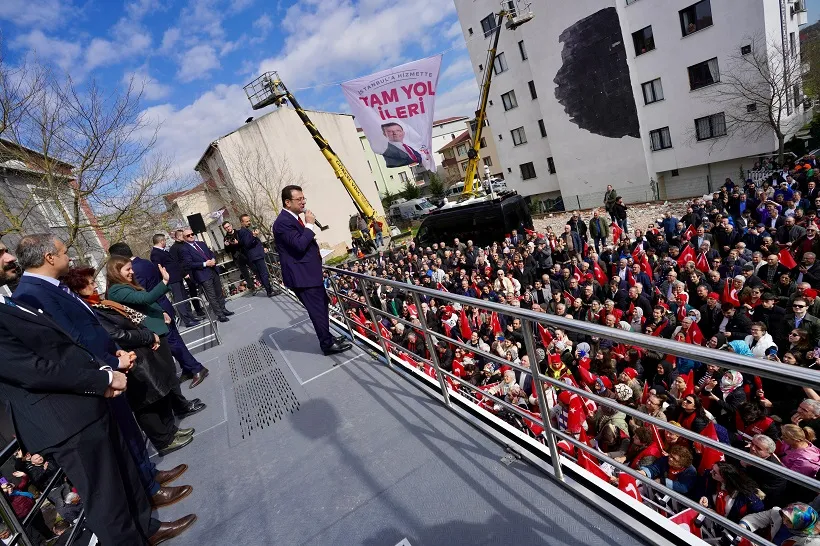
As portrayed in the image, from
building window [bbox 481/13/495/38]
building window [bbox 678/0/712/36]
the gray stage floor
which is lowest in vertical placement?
the gray stage floor

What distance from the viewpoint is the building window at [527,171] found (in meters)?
29.1

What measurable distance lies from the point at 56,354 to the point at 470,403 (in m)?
2.46

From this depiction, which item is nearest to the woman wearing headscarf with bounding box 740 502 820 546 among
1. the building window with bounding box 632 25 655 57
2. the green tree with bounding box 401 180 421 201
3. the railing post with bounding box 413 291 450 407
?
the railing post with bounding box 413 291 450 407

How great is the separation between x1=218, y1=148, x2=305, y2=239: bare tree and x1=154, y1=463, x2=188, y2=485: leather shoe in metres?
24.2

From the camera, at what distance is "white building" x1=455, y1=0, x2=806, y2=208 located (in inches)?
747

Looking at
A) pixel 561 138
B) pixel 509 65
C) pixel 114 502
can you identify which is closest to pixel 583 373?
pixel 114 502

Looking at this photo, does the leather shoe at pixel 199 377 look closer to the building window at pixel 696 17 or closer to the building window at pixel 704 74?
the building window at pixel 704 74

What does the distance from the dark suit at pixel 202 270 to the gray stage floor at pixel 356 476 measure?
136 inches

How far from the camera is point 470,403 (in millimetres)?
2959

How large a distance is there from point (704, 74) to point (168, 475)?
25.4 m

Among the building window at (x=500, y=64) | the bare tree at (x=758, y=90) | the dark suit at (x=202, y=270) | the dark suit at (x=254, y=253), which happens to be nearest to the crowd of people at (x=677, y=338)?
the dark suit at (x=254, y=253)

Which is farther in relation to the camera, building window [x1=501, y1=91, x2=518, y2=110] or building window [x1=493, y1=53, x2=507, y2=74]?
building window [x1=501, y1=91, x2=518, y2=110]

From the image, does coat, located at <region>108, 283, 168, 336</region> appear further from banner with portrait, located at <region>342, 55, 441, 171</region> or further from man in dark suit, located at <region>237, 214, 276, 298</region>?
banner with portrait, located at <region>342, 55, 441, 171</region>

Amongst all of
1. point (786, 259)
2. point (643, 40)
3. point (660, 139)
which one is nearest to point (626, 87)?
point (643, 40)
